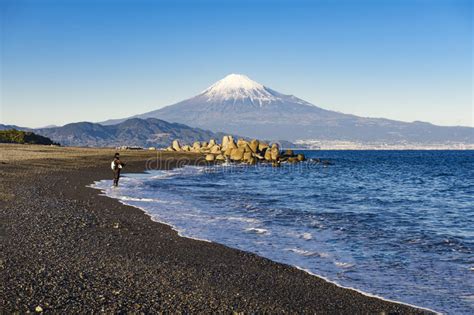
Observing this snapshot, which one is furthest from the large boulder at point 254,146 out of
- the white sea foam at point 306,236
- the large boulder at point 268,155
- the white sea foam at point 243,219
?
the white sea foam at point 306,236

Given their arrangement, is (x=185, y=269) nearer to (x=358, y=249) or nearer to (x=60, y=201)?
(x=358, y=249)

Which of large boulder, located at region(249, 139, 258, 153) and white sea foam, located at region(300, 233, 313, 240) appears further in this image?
large boulder, located at region(249, 139, 258, 153)

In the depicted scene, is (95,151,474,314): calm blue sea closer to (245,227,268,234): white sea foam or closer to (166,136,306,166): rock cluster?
(245,227,268,234): white sea foam

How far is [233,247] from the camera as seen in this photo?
12922 mm

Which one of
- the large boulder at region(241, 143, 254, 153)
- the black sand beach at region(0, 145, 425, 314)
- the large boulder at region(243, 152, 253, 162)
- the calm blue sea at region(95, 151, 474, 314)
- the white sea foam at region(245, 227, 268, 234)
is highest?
the large boulder at region(241, 143, 254, 153)

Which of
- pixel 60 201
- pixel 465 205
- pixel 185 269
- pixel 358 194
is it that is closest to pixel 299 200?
pixel 358 194

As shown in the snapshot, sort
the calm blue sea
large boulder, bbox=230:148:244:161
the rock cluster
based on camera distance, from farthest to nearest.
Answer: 1. large boulder, bbox=230:148:244:161
2. the rock cluster
3. the calm blue sea

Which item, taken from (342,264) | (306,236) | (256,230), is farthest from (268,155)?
(342,264)

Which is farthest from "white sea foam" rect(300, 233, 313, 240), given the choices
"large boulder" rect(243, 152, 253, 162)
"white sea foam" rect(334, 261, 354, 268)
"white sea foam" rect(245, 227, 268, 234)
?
"large boulder" rect(243, 152, 253, 162)

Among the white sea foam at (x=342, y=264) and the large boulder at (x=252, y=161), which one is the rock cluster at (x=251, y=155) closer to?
the large boulder at (x=252, y=161)

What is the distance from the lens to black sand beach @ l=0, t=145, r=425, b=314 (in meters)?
7.55

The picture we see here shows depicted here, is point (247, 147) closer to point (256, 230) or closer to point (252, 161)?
point (252, 161)

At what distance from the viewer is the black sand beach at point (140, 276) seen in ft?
24.8

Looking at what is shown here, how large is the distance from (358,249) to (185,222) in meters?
6.61
